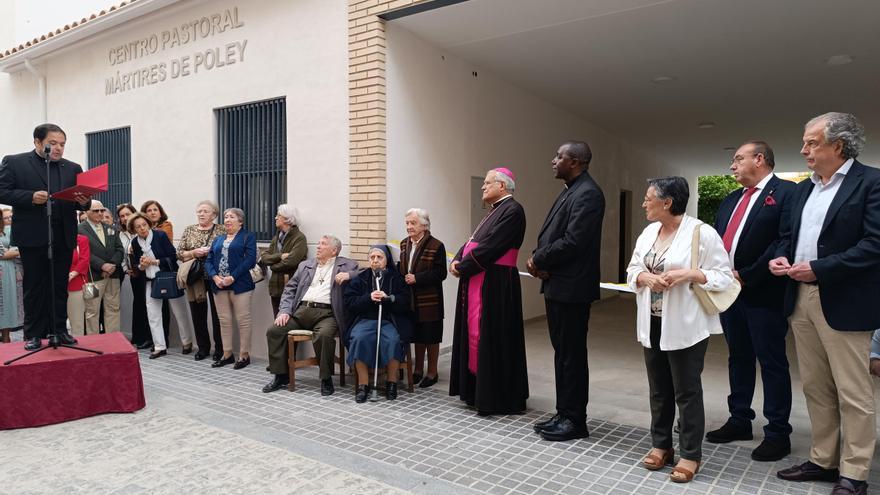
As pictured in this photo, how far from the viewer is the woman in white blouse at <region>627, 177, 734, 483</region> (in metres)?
3.31

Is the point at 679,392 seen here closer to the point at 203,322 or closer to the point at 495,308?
the point at 495,308

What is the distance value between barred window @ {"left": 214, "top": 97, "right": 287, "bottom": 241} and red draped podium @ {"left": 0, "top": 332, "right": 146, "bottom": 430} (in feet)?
7.94

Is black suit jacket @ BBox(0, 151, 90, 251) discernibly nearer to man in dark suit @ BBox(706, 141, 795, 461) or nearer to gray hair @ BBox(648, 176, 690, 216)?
gray hair @ BBox(648, 176, 690, 216)

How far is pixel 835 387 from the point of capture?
3.35 meters

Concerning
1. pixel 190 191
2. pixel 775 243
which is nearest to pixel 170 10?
pixel 190 191

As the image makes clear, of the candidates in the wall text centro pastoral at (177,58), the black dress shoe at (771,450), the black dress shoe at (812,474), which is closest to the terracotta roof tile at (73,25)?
the wall text centro pastoral at (177,58)

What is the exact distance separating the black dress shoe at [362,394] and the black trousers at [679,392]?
2.41 m

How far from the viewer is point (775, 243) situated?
12.0 feet

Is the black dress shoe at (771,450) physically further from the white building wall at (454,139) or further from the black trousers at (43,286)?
the black trousers at (43,286)

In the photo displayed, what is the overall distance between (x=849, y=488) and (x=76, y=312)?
23.5ft

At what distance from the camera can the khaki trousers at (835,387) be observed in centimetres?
313

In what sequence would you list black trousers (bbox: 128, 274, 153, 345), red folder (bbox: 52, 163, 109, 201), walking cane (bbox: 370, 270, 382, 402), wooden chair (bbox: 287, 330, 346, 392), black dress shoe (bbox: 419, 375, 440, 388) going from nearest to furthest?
1. red folder (bbox: 52, 163, 109, 201)
2. walking cane (bbox: 370, 270, 382, 402)
3. wooden chair (bbox: 287, 330, 346, 392)
4. black dress shoe (bbox: 419, 375, 440, 388)
5. black trousers (bbox: 128, 274, 153, 345)

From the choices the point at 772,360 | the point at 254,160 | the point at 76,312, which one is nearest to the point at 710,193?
the point at 254,160

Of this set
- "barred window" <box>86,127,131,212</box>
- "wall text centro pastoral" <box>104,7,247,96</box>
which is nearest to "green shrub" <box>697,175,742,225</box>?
"wall text centro pastoral" <box>104,7,247,96</box>
